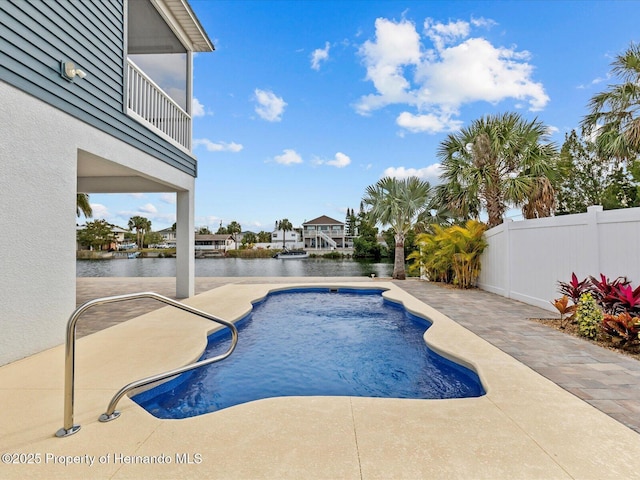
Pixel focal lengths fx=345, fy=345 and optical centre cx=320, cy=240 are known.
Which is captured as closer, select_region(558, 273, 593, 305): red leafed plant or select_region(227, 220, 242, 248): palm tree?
select_region(558, 273, 593, 305): red leafed plant

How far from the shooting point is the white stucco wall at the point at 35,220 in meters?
3.80

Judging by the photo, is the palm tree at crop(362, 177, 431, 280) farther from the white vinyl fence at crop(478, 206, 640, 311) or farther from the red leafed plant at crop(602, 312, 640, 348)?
the red leafed plant at crop(602, 312, 640, 348)

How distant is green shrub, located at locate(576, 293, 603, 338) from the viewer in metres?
4.80

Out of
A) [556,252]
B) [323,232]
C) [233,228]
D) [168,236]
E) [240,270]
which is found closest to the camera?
[556,252]

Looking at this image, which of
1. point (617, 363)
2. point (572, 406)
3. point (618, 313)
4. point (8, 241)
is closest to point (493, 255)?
point (618, 313)

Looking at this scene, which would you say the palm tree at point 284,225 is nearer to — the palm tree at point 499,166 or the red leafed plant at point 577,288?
the palm tree at point 499,166

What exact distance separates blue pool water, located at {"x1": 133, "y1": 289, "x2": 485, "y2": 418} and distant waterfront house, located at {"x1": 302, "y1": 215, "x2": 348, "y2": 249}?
45.6 metres

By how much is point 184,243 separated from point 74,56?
14.8ft

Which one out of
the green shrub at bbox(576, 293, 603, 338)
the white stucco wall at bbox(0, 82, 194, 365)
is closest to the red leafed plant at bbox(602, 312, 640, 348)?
the green shrub at bbox(576, 293, 603, 338)

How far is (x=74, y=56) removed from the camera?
4750 mm

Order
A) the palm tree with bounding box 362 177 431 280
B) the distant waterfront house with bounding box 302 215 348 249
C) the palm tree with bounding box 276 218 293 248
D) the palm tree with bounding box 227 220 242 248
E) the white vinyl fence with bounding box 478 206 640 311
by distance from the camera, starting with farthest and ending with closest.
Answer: the palm tree with bounding box 227 220 242 248 < the palm tree with bounding box 276 218 293 248 < the distant waterfront house with bounding box 302 215 348 249 < the palm tree with bounding box 362 177 431 280 < the white vinyl fence with bounding box 478 206 640 311

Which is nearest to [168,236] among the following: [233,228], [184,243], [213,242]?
[233,228]

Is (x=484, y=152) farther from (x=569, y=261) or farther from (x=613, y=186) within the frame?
(x=613, y=186)

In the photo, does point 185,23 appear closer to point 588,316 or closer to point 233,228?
point 588,316
